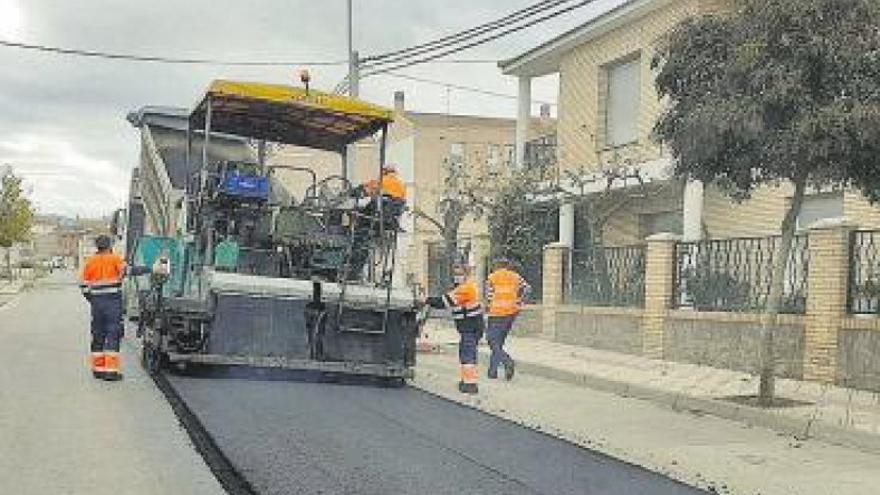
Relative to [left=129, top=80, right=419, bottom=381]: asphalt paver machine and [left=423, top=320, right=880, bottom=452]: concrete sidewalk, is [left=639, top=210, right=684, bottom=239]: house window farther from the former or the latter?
[left=129, top=80, right=419, bottom=381]: asphalt paver machine

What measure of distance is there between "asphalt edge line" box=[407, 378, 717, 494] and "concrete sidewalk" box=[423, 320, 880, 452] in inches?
85.6

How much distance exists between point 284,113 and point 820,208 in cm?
924

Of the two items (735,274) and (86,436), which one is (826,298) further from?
(86,436)

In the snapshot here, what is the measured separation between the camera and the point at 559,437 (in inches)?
342

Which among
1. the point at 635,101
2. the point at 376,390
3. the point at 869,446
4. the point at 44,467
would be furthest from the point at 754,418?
the point at 635,101

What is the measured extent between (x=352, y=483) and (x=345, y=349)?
4872 millimetres

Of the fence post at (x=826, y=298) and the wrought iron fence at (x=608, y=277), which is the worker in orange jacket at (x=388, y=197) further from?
the wrought iron fence at (x=608, y=277)

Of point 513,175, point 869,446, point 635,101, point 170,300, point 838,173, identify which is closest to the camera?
point 869,446

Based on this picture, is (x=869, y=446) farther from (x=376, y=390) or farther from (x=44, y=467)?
(x=44, y=467)

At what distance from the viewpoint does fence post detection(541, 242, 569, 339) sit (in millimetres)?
19547

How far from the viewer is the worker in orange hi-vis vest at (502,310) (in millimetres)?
13492

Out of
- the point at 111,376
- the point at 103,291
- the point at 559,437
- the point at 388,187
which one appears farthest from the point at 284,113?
the point at 559,437

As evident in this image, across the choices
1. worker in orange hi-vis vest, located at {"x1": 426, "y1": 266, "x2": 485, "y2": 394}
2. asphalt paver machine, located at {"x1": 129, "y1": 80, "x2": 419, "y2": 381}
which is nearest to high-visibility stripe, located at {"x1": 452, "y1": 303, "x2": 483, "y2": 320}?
worker in orange hi-vis vest, located at {"x1": 426, "y1": 266, "x2": 485, "y2": 394}

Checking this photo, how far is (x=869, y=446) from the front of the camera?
874 centimetres
